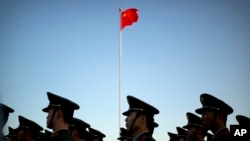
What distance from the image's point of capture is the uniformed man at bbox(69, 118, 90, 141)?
7.21m

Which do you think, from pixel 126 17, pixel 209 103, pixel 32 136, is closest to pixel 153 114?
pixel 209 103

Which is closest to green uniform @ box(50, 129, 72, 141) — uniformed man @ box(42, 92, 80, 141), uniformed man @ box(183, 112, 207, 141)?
uniformed man @ box(42, 92, 80, 141)

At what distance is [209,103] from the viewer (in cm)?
610

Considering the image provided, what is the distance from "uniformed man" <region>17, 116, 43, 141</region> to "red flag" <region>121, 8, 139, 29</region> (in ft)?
37.3

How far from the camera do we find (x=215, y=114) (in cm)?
599

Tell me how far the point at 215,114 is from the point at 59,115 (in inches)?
97.4

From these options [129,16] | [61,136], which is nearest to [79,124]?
[61,136]

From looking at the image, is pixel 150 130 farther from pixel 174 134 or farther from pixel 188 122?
pixel 174 134

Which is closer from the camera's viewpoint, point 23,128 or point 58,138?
point 58,138

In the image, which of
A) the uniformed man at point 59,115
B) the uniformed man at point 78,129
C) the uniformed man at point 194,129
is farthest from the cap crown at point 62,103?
the uniformed man at point 194,129

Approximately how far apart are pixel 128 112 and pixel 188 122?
2.83m

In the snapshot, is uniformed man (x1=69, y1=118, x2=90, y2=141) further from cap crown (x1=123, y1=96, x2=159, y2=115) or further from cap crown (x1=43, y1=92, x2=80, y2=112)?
cap crown (x1=123, y1=96, x2=159, y2=115)

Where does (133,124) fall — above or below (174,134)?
above

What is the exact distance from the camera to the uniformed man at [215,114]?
225 inches
